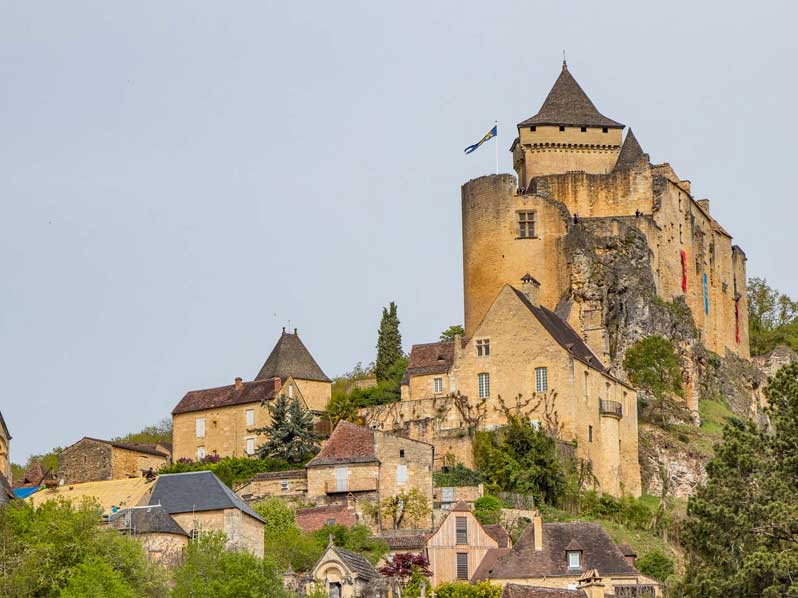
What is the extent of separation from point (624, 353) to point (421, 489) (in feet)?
52.0

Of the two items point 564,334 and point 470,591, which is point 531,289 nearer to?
point 564,334

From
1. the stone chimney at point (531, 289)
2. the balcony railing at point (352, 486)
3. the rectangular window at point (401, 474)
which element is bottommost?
the balcony railing at point (352, 486)

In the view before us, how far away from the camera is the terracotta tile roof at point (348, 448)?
6394cm

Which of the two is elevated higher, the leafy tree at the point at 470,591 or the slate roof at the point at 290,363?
the slate roof at the point at 290,363

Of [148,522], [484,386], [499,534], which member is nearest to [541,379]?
[484,386]

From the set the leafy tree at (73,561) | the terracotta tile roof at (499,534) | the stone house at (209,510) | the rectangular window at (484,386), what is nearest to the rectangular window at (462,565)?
the terracotta tile roof at (499,534)

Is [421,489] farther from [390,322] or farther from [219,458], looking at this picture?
[390,322]

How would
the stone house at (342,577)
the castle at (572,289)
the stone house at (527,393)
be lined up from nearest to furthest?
1. the stone house at (342,577)
2. the stone house at (527,393)
3. the castle at (572,289)

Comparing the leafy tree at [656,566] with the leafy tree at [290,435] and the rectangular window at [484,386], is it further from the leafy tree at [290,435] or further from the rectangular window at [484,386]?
the leafy tree at [290,435]

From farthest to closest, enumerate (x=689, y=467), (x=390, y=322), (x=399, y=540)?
(x=390, y=322) < (x=689, y=467) < (x=399, y=540)

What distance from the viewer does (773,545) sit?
130 ft

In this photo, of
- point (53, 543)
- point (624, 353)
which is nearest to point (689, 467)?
point (624, 353)

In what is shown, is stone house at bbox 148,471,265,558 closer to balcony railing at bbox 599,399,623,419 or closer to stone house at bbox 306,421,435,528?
stone house at bbox 306,421,435,528

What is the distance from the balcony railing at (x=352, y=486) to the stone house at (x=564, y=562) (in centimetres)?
822
